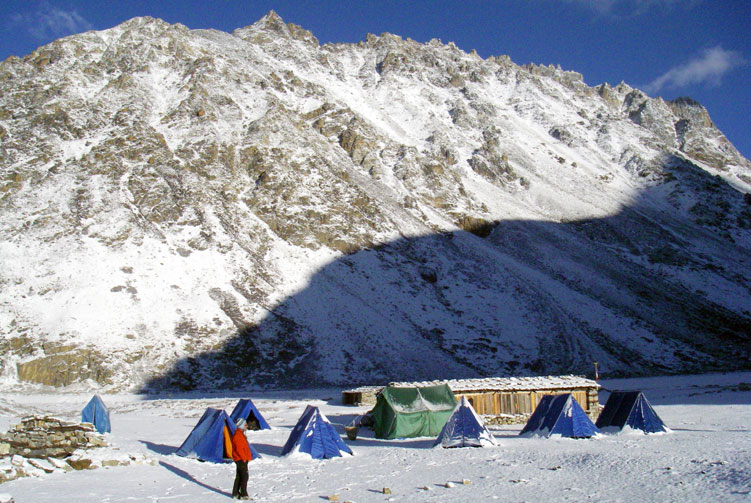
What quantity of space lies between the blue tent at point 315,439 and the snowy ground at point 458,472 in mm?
507

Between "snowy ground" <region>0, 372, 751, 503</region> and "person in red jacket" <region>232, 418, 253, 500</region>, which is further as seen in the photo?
"person in red jacket" <region>232, 418, 253, 500</region>

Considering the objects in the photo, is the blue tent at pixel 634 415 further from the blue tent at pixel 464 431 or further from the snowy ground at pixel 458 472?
the blue tent at pixel 464 431

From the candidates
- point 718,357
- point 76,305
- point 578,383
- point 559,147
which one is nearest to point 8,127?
point 76,305

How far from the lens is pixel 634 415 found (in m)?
20.0

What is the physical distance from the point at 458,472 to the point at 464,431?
4.35 meters

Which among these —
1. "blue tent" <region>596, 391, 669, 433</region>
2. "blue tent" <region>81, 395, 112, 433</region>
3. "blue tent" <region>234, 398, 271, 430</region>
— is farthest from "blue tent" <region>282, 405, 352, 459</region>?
"blue tent" <region>596, 391, 669, 433</region>

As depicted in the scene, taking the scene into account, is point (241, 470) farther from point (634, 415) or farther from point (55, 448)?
point (634, 415)

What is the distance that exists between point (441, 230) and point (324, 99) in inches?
1446

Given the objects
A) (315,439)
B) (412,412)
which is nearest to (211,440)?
(315,439)

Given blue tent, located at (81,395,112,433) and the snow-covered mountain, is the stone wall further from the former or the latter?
the snow-covered mountain

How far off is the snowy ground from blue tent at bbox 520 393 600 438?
0.52 m

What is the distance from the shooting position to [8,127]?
215ft

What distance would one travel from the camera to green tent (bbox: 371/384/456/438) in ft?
72.2

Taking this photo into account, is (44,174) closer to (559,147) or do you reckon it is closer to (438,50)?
(559,147)
